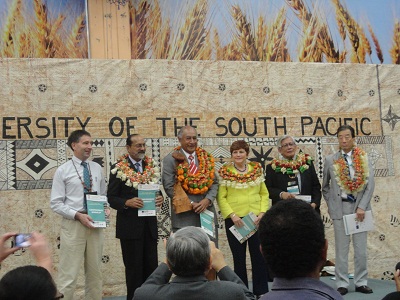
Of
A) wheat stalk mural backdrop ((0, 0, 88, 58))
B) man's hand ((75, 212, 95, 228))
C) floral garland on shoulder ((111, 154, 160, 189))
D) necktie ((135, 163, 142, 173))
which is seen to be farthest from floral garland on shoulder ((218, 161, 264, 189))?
wheat stalk mural backdrop ((0, 0, 88, 58))

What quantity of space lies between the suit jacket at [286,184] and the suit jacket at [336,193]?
156mm

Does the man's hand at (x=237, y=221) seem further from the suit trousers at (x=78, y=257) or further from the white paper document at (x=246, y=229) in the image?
the suit trousers at (x=78, y=257)

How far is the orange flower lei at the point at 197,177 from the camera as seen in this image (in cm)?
525

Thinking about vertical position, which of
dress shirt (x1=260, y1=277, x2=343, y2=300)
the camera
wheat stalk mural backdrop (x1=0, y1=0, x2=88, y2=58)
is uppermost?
wheat stalk mural backdrop (x1=0, y1=0, x2=88, y2=58)

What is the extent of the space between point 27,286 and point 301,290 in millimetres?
790

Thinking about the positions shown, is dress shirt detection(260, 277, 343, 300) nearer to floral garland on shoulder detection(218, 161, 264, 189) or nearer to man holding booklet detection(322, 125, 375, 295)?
floral garland on shoulder detection(218, 161, 264, 189)

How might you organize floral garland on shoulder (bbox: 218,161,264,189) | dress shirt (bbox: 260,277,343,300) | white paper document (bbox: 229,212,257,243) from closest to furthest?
dress shirt (bbox: 260,277,343,300) → white paper document (bbox: 229,212,257,243) → floral garland on shoulder (bbox: 218,161,264,189)

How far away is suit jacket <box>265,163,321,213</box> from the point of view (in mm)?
5621

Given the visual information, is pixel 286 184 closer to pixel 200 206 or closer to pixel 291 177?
pixel 291 177

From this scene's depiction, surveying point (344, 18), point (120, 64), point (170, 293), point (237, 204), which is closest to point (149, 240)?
point (237, 204)

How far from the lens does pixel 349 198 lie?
5715 mm

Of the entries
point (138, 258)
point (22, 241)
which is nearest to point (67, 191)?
point (138, 258)

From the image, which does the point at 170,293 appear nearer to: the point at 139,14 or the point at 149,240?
the point at 149,240

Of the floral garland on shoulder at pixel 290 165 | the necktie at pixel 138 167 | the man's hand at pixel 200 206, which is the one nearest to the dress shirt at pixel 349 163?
the floral garland on shoulder at pixel 290 165
